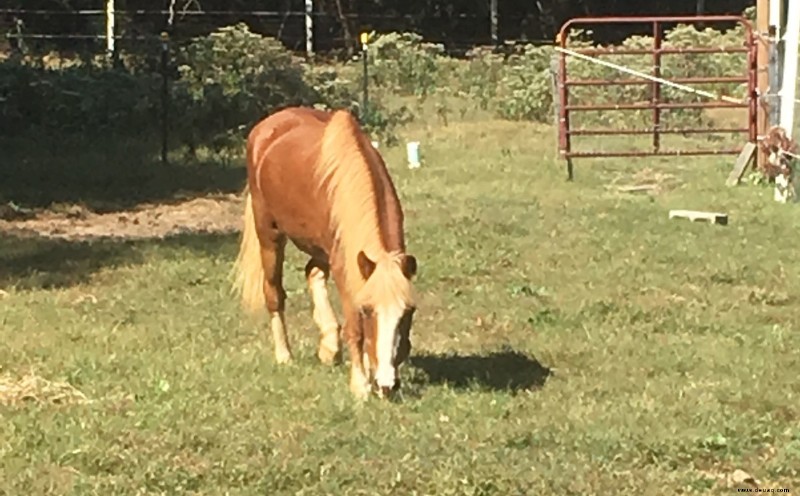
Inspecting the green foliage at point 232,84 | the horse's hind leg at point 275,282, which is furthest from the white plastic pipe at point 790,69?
the horse's hind leg at point 275,282

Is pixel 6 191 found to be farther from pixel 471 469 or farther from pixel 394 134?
pixel 471 469

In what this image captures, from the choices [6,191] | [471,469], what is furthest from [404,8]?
[471,469]

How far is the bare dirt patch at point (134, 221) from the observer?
13078mm

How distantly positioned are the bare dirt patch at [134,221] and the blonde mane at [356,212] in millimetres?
5630

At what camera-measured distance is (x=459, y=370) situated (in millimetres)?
7648

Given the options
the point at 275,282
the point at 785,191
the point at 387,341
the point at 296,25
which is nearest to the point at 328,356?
the point at 275,282

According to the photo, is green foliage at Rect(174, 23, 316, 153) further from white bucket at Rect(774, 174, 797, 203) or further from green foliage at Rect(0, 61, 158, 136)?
white bucket at Rect(774, 174, 797, 203)

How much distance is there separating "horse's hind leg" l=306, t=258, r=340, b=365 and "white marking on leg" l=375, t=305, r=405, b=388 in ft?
3.88

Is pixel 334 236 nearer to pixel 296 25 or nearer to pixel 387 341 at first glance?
pixel 387 341

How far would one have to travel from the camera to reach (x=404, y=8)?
113 feet

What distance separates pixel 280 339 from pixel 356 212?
114 centimetres

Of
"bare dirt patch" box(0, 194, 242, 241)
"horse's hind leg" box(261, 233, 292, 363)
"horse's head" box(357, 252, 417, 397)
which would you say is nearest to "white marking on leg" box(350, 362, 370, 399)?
"horse's head" box(357, 252, 417, 397)

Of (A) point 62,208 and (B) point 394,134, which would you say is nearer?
(A) point 62,208

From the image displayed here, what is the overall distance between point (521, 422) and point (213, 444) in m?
1.31
